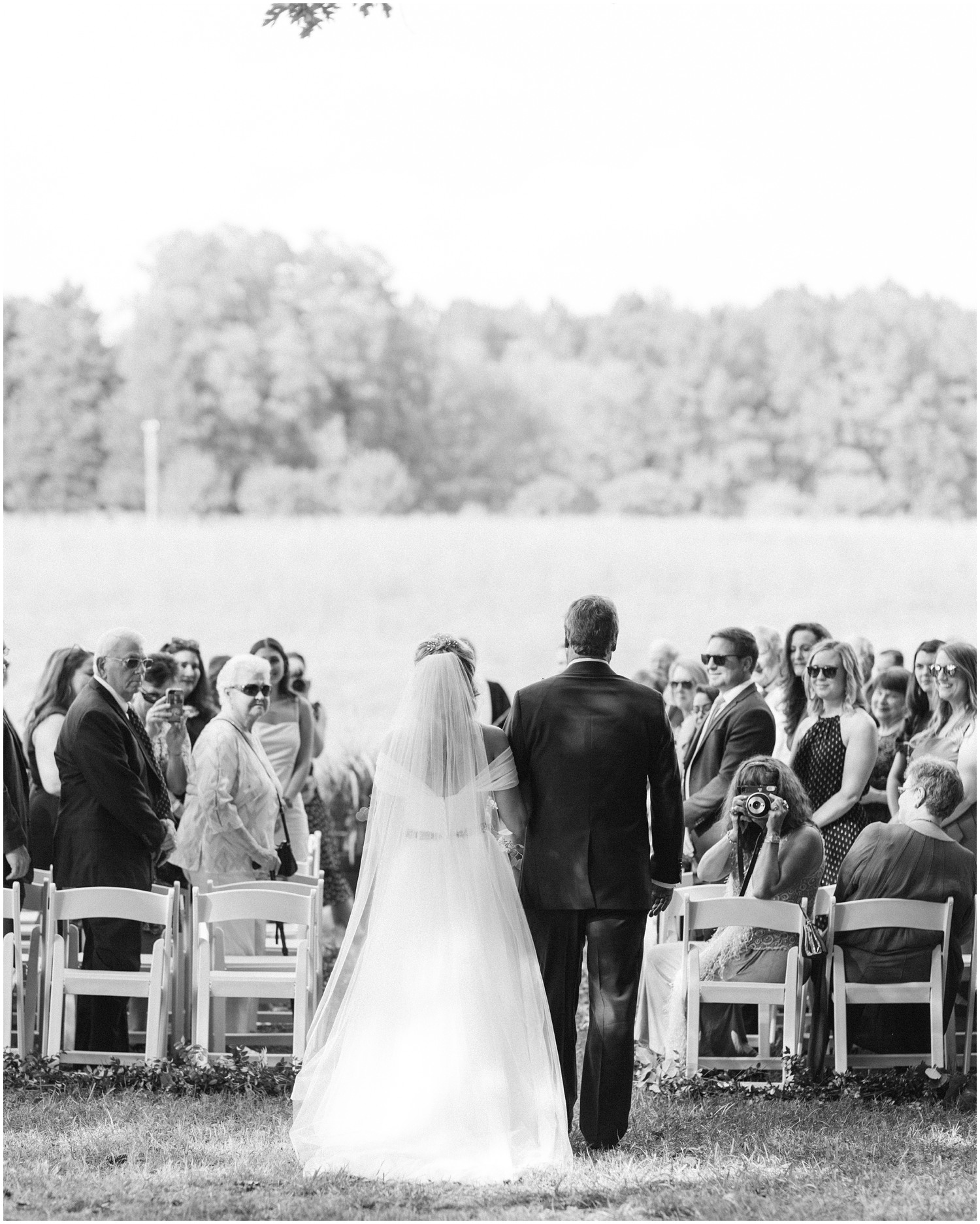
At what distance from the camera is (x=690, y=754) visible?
706 cm

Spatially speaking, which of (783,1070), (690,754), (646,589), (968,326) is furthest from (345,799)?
(968,326)

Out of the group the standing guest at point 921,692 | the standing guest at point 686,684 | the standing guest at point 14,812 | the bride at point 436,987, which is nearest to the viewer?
the bride at point 436,987

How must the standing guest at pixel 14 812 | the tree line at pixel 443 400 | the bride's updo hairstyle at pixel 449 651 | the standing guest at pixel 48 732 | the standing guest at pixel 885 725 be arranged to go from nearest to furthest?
the bride's updo hairstyle at pixel 449 651, the standing guest at pixel 14 812, the standing guest at pixel 48 732, the standing guest at pixel 885 725, the tree line at pixel 443 400

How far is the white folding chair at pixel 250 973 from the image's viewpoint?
5.82m

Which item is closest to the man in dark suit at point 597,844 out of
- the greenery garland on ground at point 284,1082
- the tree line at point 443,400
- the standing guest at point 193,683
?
the greenery garland on ground at point 284,1082

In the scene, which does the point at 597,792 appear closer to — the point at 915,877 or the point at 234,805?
the point at 915,877

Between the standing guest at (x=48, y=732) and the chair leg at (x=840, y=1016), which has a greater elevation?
the standing guest at (x=48, y=732)

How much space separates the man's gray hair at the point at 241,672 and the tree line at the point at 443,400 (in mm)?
39634

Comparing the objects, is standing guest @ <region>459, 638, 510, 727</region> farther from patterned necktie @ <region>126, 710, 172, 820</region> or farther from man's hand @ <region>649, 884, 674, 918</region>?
man's hand @ <region>649, 884, 674, 918</region>

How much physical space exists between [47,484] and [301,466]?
8327 millimetres

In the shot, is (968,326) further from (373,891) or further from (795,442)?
(373,891)

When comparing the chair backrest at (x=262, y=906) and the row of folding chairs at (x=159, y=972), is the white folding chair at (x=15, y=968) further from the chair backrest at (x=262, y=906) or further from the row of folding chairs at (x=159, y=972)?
the chair backrest at (x=262, y=906)

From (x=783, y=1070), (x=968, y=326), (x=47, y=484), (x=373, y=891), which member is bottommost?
(x=783, y=1070)

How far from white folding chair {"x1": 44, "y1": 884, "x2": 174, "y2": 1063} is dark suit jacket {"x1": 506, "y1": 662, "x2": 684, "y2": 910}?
5.45ft
